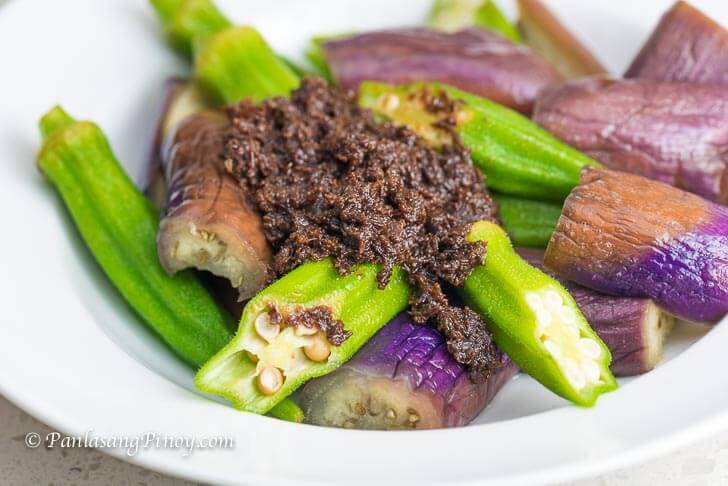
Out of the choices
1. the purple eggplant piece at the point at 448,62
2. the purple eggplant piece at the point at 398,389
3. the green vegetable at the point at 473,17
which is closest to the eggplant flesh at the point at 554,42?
the green vegetable at the point at 473,17

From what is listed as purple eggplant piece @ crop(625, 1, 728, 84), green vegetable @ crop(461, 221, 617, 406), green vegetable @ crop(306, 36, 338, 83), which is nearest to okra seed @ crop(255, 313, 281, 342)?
green vegetable @ crop(461, 221, 617, 406)

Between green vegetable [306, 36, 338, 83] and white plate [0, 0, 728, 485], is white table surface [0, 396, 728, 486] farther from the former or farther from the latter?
green vegetable [306, 36, 338, 83]

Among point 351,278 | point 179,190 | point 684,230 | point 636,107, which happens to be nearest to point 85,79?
point 179,190

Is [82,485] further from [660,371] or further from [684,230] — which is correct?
[684,230]

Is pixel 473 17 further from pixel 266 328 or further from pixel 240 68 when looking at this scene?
pixel 266 328

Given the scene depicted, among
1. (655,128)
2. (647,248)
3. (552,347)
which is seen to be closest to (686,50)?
(655,128)
